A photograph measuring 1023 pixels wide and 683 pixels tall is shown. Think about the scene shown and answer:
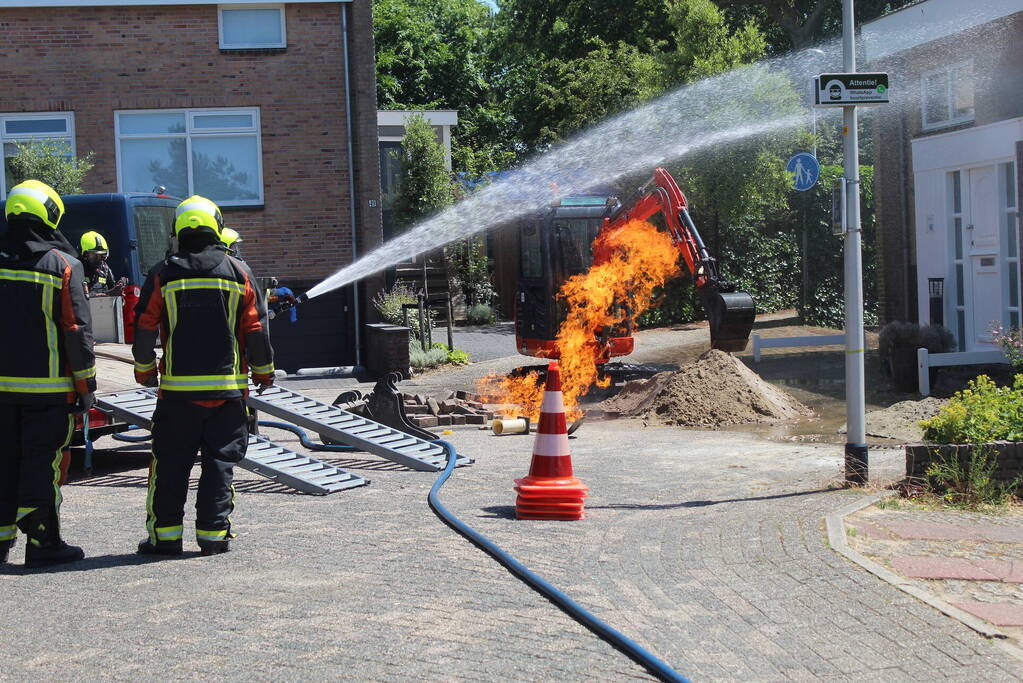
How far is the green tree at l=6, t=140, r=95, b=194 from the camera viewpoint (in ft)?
61.5

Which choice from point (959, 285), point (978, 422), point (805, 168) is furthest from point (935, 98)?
point (978, 422)

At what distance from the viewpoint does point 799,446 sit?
11352 millimetres

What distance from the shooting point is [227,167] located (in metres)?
21.0

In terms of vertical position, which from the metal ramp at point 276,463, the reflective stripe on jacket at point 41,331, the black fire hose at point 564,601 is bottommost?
the black fire hose at point 564,601

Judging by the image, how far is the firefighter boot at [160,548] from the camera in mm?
6797

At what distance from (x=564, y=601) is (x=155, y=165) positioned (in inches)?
681

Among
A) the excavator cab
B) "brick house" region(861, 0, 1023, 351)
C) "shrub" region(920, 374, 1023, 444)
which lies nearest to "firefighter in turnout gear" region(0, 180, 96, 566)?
"shrub" region(920, 374, 1023, 444)

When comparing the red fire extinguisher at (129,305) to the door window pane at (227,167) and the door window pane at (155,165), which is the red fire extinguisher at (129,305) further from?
the door window pane at (155,165)

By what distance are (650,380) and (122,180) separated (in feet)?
36.1

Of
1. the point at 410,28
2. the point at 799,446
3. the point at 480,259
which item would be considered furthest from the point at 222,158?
the point at 410,28

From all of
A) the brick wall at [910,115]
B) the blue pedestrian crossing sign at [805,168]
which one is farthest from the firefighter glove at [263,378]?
the brick wall at [910,115]

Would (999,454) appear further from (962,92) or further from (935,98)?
(935,98)

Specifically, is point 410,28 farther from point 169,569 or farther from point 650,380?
point 169,569

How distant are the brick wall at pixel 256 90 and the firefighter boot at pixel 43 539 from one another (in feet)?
47.5
